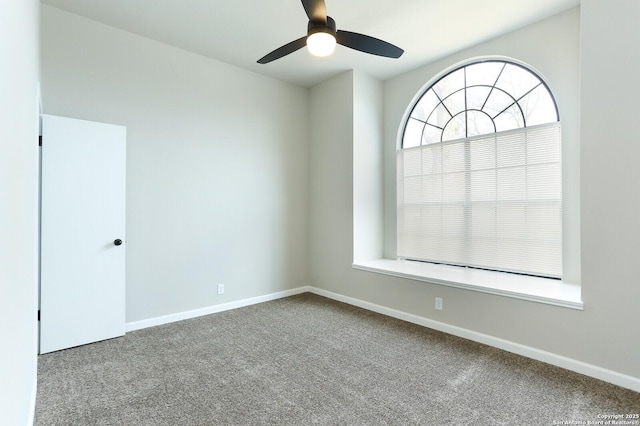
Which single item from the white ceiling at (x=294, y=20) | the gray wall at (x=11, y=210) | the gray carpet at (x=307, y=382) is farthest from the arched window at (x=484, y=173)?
the gray wall at (x=11, y=210)

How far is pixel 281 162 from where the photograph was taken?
Answer: 15.5ft

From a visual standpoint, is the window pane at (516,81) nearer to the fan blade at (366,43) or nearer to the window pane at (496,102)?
the window pane at (496,102)

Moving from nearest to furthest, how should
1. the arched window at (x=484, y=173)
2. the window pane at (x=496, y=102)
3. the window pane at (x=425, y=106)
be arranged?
the arched window at (x=484, y=173)
the window pane at (x=496, y=102)
the window pane at (x=425, y=106)

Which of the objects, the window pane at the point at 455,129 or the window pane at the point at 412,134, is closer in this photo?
the window pane at the point at 455,129

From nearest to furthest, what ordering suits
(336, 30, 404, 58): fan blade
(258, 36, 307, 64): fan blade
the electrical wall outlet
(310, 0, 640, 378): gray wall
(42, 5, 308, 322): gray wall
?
(310, 0, 640, 378): gray wall, (336, 30, 404, 58): fan blade, (258, 36, 307, 64): fan blade, (42, 5, 308, 322): gray wall, the electrical wall outlet

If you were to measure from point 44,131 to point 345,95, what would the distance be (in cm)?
332

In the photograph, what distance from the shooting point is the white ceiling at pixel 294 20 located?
2.93 metres

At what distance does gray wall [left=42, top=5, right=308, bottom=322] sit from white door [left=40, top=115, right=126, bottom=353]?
0.23 metres

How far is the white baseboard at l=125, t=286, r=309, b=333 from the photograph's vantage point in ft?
11.3

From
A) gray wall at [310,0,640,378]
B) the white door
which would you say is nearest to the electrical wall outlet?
gray wall at [310,0,640,378]

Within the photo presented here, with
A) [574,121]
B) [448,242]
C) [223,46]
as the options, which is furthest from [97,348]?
[574,121]

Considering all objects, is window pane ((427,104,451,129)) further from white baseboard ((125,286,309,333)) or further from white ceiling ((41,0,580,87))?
white baseboard ((125,286,309,333))

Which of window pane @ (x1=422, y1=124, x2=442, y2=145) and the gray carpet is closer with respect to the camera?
the gray carpet

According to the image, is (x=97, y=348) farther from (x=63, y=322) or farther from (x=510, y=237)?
(x=510, y=237)
